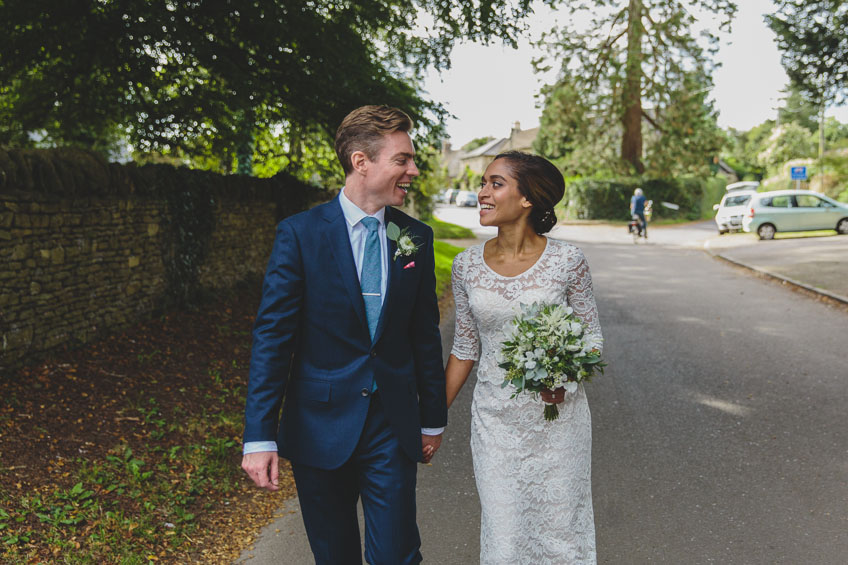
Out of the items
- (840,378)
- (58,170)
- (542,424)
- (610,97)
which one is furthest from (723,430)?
(610,97)

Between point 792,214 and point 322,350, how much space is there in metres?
27.0

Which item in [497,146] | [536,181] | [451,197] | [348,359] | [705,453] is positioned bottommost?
[705,453]

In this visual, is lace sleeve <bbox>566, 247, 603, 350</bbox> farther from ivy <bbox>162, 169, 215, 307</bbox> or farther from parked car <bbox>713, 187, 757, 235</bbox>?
parked car <bbox>713, 187, 757, 235</bbox>

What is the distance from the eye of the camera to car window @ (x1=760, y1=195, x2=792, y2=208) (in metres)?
25.9

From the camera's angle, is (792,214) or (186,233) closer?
(186,233)

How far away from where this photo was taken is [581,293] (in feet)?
10.2

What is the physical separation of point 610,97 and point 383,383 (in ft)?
113

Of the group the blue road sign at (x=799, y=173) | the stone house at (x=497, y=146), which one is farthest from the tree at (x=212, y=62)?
the stone house at (x=497, y=146)

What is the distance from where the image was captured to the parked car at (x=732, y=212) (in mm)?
29016

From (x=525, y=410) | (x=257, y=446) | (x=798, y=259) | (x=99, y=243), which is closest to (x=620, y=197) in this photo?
(x=798, y=259)

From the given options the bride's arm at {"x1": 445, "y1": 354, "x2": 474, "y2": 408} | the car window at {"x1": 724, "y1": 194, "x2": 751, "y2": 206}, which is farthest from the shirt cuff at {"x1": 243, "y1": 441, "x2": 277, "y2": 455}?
the car window at {"x1": 724, "y1": 194, "x2": 751, "y2": 206}

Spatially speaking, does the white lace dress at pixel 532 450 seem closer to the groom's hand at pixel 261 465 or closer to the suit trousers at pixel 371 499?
the suit trousers at pixel 371 499

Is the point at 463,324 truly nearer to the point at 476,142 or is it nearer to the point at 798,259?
the point at 798,259

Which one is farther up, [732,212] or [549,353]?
[549,353]
